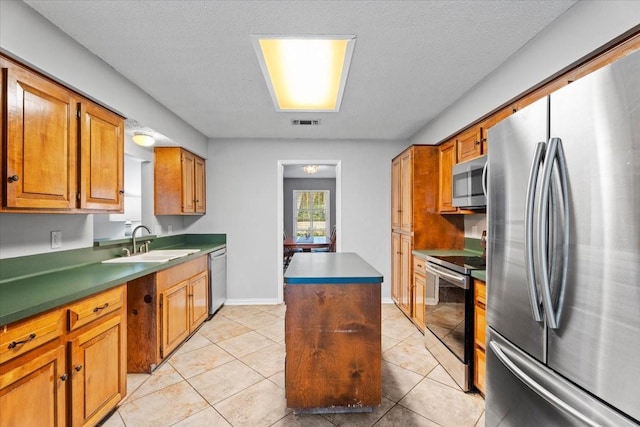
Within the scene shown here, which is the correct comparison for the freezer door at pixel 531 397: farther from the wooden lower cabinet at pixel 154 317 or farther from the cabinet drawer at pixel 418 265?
the wooden lower cabinet at pixel 154 317

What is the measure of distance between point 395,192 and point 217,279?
2.68 metres

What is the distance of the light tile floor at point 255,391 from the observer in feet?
6.10

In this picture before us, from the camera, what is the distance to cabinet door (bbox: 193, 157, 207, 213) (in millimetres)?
3852

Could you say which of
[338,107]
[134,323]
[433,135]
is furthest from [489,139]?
[134,323]

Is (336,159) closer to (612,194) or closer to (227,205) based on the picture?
(227,205)

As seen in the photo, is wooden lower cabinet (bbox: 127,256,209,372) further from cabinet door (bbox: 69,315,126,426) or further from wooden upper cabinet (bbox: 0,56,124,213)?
wooden upper cabinet (bbox: 0,56,124,213)

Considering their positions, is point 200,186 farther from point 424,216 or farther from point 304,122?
point 424,216

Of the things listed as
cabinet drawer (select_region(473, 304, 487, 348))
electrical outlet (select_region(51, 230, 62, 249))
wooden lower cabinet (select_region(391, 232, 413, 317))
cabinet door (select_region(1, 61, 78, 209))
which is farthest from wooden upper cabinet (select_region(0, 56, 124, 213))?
wooden lower cabinet (select_region(391, 232, 413, 317))

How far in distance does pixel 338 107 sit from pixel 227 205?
7.27 feet

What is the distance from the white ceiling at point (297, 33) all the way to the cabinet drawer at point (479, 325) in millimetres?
1764

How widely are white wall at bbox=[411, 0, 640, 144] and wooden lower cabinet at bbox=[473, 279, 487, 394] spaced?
1367 mm

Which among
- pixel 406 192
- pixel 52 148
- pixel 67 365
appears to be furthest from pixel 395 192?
pixel 67 365

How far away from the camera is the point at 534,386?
1038mm

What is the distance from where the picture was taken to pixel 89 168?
197cm
